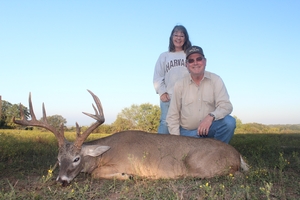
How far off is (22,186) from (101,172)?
1.36 metres

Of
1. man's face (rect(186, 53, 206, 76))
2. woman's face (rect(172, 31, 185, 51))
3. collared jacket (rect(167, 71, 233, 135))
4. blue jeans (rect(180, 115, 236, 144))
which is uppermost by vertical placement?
woman's face (rect(172, 31, 185, 51))

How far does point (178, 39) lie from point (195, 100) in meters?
1.80

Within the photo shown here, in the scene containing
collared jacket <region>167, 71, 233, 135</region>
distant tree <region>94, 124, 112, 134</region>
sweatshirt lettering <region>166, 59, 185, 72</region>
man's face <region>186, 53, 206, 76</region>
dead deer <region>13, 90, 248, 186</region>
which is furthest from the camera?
distant tree <region>94, 124, 112, 134</region>

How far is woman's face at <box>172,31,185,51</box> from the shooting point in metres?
7.87

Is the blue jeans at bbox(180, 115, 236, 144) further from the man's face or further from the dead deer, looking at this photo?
the man's face

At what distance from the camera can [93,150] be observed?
6.30m

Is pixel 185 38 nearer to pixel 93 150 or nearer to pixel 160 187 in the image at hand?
pixel 93 150

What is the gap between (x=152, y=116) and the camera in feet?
89.0

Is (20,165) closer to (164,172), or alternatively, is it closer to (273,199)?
(164,172)

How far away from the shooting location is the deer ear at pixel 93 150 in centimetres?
629

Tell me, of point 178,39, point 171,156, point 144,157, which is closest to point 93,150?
point 144,157

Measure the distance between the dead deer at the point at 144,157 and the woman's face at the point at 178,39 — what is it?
2581 millimetres

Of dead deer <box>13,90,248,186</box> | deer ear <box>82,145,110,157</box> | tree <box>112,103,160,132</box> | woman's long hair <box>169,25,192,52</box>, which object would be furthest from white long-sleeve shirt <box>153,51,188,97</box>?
tree <box>112,103,160,132</box>

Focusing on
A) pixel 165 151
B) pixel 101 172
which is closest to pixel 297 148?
pixel 165 151
